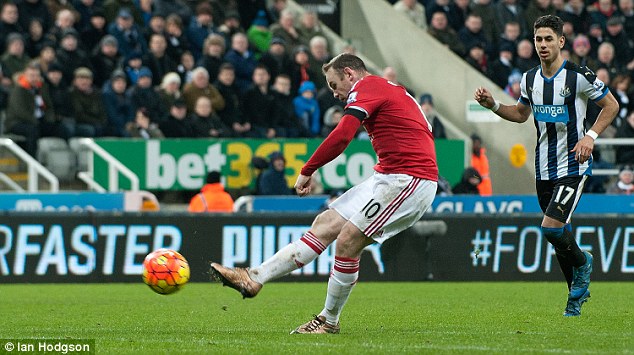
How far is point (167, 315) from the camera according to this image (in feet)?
37.7

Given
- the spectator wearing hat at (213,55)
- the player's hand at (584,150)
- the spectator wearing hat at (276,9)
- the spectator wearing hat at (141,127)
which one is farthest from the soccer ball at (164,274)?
the spectator wearing hat at (276,9)

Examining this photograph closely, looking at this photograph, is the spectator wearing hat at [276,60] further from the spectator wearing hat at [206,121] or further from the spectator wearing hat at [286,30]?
the spectator wearing hat at [206,121]

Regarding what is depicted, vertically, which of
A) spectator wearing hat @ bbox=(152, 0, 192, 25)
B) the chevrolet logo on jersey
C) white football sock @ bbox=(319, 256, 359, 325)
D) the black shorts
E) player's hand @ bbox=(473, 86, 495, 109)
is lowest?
spectator wearing hat @ bbox=(152, 0, 192, 25)

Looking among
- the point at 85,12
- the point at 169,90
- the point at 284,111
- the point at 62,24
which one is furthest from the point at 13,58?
the point at 284,111

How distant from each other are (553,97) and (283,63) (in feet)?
37.7

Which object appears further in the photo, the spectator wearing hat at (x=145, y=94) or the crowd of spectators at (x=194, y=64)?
the spectator wearing hat at (x=145, y=94)

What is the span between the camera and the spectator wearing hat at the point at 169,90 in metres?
20.0

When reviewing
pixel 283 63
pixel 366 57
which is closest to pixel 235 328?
pixel 283 63

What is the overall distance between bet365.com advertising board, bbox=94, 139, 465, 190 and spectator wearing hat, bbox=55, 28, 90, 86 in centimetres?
140

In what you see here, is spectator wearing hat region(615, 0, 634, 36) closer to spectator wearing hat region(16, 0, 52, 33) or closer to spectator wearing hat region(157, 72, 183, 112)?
spectator wearing hat region(157, 72, 183, 112)

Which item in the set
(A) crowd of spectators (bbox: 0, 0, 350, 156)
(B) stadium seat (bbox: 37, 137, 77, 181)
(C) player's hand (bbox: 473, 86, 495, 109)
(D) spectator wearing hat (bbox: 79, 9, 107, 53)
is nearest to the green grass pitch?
(C) player's hand (bbox: 473, 86, 495, 109)

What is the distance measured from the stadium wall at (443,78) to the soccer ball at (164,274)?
12.7m

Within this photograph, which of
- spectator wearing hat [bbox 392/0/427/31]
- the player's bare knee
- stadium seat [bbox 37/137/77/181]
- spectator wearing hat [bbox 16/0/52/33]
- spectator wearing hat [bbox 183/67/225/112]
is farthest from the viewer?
spectator wearing hat [bbox 392/0/427/31]

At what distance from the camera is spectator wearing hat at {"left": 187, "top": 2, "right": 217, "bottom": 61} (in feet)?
70.8
